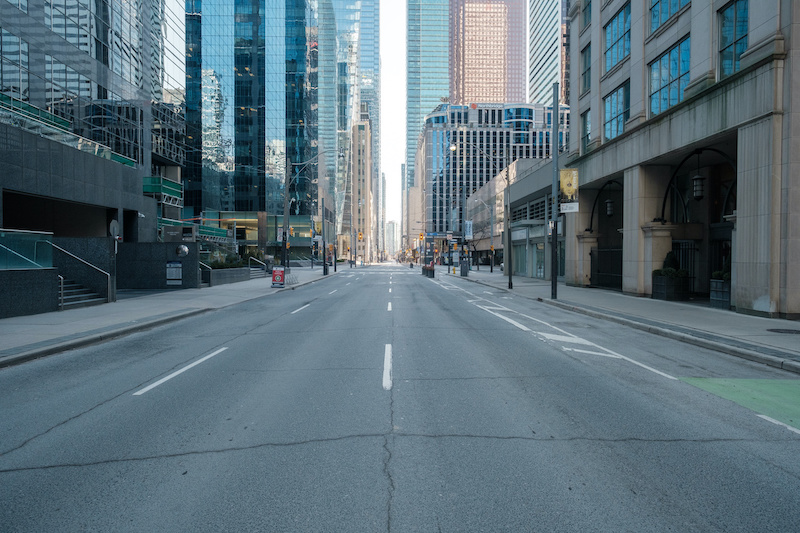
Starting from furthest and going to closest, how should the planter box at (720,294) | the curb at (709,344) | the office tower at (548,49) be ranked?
the office tower at (548,49) → the planter box at (720,294) → the curb at (709,344)

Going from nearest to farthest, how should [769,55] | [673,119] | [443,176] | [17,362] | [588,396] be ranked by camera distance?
1. [588,396]
2. [17,362]
3. [769,55]
4. [673,119]
5. [443,176]

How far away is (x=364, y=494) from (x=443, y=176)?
14463 cm

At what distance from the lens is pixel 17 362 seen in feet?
27.3

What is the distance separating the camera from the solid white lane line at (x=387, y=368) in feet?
22.1

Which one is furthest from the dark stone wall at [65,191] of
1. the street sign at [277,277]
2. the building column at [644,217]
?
the building column at [644,217]

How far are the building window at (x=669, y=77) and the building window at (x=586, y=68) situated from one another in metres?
7.21

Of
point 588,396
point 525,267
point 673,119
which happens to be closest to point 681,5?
point 673,119

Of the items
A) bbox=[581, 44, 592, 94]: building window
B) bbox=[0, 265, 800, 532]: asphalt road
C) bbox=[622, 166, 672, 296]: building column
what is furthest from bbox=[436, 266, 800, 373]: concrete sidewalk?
bbox=[581, 44, 592, 94]: building window

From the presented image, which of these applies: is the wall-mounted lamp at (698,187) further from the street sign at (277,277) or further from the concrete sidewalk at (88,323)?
the street sign at (277,277)

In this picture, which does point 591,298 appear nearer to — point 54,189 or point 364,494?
point 364,494

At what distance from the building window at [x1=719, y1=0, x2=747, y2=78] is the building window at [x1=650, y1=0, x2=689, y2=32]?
8.69ft

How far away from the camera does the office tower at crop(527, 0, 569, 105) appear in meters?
108

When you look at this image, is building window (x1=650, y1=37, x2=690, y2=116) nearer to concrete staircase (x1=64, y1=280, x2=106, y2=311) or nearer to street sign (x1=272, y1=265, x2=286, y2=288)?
street sign (x1=272, y1=265, x2=286, y2=288)

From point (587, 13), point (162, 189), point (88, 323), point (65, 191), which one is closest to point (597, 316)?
point (88, 323)
